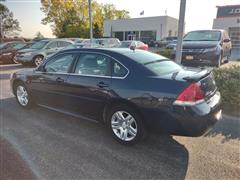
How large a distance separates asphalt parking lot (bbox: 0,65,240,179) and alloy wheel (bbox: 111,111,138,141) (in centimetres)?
19

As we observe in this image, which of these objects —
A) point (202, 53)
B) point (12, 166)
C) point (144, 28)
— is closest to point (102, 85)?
point (12, 166)

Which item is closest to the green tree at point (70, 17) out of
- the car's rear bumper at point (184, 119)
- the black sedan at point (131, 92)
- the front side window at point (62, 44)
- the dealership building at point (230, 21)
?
the dealership building at point (230, 21)

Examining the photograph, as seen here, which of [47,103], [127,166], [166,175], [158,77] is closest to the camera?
[166,175]

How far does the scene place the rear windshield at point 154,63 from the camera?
10.6 feet

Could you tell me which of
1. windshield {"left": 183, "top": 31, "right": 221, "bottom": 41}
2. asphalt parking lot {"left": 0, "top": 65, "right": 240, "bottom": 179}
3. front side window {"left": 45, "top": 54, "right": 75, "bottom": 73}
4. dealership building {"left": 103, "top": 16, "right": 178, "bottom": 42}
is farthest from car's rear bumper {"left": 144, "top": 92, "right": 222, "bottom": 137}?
dealership building {"left": 103, "top": 16, "right": 178, "bottom": 42}

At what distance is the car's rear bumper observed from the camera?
9.02ft

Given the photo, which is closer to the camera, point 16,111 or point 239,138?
point 239,138

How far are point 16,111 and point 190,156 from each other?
408 cm

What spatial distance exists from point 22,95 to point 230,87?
195 inches

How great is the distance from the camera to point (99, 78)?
11.4 ft

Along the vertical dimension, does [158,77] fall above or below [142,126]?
above

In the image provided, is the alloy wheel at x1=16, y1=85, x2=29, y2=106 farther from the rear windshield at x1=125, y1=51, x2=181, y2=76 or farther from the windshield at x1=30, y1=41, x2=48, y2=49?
the windshield at x1=30, y1=41, x2=48, y2=49

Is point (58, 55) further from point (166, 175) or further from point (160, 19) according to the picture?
point (160, 19)

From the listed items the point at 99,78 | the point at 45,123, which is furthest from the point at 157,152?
the point at 45,123
